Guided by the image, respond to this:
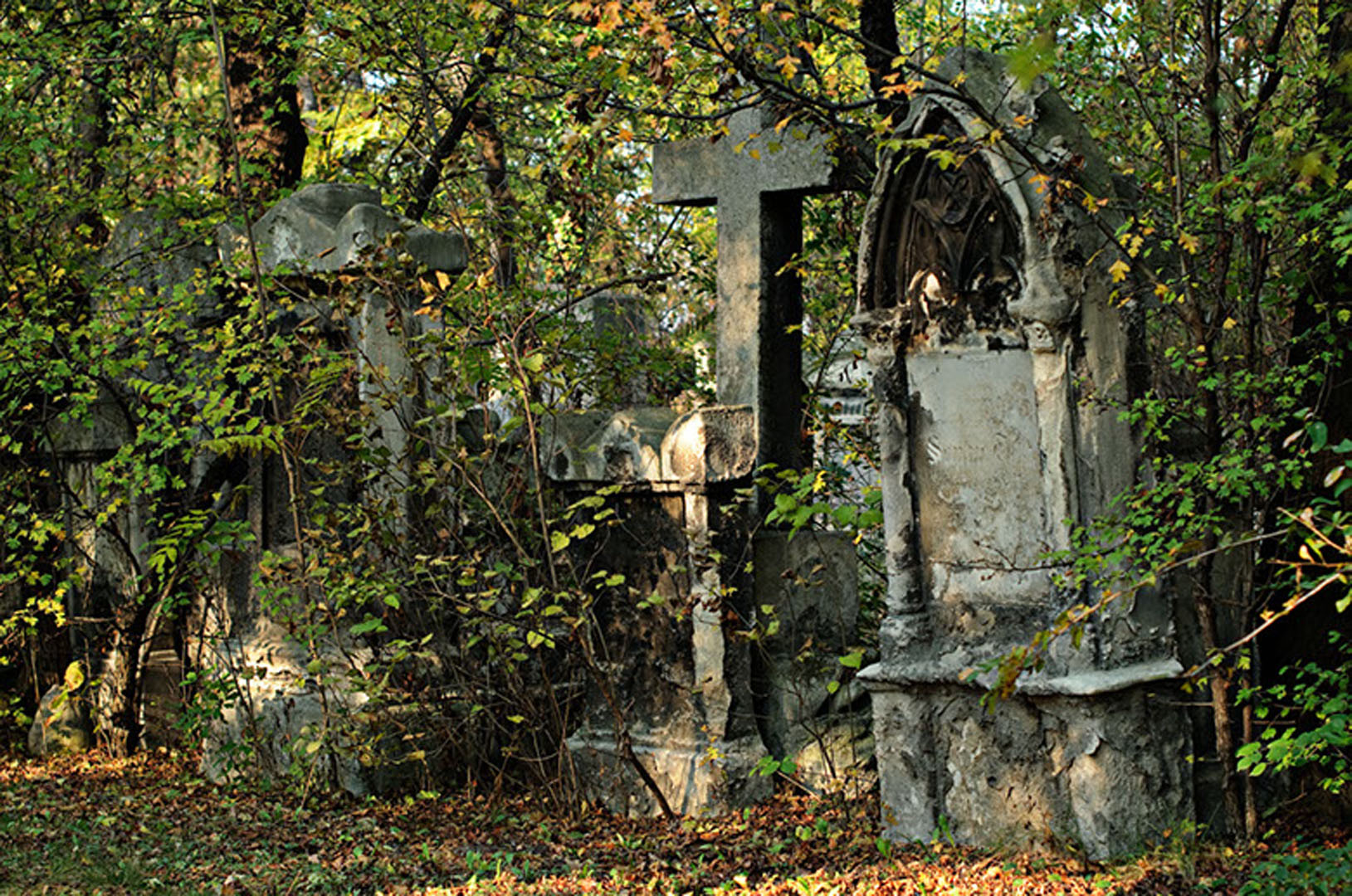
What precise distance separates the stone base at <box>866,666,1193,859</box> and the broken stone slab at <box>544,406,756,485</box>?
110 centimetres

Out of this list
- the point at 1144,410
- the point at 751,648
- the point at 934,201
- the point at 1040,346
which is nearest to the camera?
the point at 1144,410

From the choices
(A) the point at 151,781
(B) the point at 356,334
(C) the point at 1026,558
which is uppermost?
(B) the point at 356,334

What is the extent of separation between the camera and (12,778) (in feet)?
22.5

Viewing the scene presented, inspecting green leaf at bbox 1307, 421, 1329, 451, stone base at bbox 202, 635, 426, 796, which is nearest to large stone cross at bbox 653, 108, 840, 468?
stone base at bbox 202, 635, 426, 796

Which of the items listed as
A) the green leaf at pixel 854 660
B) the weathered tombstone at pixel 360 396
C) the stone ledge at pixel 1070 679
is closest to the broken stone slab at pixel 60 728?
the weathered tombstone at pixel 360 396

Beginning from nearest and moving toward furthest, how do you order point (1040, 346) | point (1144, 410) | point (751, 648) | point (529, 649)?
1. point (1144, 410)
2. point (1040, 346)
3. point (751, 648)
4. point (529, 649)

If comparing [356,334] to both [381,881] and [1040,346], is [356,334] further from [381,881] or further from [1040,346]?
[1040,346]

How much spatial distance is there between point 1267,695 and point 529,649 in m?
3.21

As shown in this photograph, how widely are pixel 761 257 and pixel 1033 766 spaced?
102 inches

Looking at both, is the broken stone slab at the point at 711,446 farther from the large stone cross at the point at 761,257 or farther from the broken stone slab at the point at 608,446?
the large stone cross at the point at 761,257

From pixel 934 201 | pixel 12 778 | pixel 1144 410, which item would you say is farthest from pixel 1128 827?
pixel 12 778

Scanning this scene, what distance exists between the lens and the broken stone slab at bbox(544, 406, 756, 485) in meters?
5.68

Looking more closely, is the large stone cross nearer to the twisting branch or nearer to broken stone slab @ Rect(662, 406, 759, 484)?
broken stone slab @ Rect(662, 406, 759, 484)

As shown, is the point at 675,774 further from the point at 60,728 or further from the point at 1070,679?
the point at 60,728
